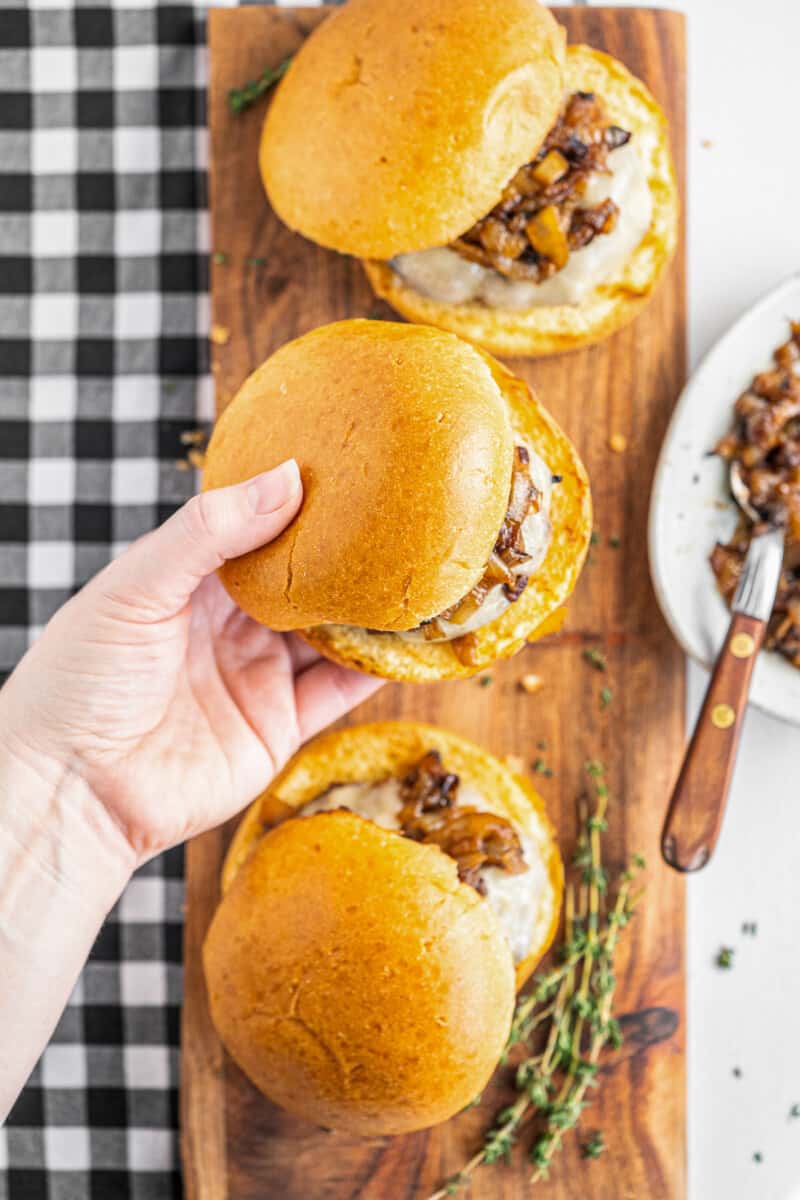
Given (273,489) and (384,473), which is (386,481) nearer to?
(384,473)

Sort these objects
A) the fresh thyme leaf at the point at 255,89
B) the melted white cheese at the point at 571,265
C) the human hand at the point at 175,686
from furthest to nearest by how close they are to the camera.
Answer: the fresh thyme leaf at the point at 255,89 < the melted white cheese at the point at 571,265 < the human hand at the point at 175,686

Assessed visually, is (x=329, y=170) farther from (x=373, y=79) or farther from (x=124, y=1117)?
(x=124, y=1117)

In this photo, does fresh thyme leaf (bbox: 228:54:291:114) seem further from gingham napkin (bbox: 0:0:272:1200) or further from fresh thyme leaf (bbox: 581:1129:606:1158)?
fresh thyme leaf (bbox: 581:1129:606:1158)

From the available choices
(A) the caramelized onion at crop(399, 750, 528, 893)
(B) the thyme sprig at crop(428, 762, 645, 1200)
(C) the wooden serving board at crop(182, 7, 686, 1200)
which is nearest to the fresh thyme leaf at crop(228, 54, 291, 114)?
(C) the wooden serving board at crop(182, 7, 686, 1200)

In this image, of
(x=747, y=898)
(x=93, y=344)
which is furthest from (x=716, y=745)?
(x=93, y=344)

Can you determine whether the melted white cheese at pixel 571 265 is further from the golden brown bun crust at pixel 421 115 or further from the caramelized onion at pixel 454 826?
the caramelized onion at pixel 454 826

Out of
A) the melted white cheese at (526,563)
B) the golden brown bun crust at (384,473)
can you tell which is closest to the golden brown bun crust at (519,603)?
the melted white cheese at (526,563)

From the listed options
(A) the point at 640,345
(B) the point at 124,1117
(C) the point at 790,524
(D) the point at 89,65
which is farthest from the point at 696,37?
(B) the point at 124,1117
